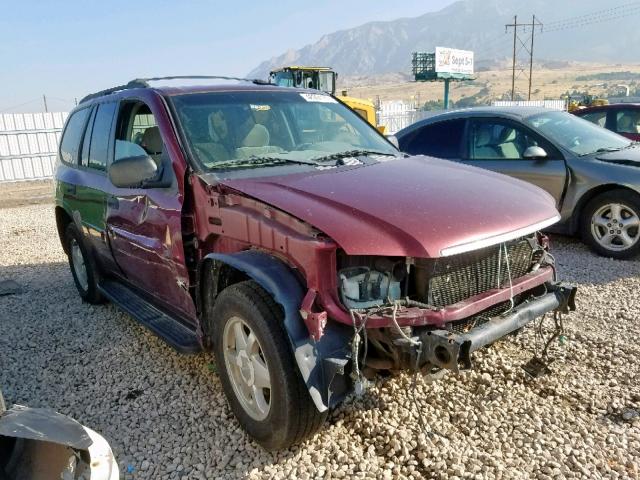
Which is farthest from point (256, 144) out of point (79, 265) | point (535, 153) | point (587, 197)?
point (587, 197)

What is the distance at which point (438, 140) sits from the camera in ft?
24.1

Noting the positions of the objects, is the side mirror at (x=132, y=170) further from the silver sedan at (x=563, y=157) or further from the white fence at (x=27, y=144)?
the white fence at (x=27, y=144)

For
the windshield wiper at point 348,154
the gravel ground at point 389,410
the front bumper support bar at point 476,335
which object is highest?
the windshield wiper at point 348,154

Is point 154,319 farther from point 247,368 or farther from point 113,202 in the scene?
point 247,368

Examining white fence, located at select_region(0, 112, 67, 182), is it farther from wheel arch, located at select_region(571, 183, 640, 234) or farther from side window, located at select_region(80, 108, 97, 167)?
wheel arch, located at select_region(571, 183, 640, 234)

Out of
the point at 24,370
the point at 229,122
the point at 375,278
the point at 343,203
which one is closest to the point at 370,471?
the point at 375,278

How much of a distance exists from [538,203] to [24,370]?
3898mm

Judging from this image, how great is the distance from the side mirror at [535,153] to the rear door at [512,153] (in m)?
0.08

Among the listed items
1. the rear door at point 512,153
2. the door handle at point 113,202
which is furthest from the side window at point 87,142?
the rear door at point 512,153

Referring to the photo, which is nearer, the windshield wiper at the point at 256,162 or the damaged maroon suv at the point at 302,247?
the damaged maroon suv at the point at 302,247

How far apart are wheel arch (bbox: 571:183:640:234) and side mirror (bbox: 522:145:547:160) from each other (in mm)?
645

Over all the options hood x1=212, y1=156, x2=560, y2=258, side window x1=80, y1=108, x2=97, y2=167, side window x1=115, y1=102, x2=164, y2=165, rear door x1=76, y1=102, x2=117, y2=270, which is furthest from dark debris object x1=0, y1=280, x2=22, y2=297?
hood x1=212, y1=156, x2=560, y2=258

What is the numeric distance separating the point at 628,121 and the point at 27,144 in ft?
59.0

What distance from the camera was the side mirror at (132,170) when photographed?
3.30 meters
